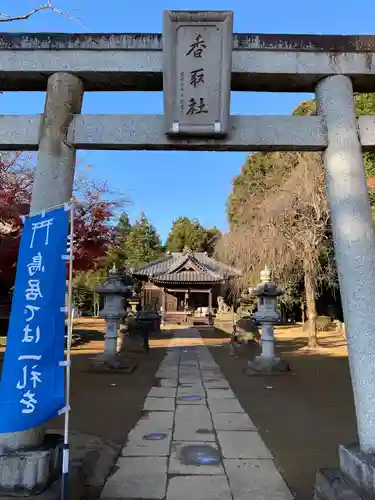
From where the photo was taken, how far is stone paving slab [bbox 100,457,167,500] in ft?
11.2

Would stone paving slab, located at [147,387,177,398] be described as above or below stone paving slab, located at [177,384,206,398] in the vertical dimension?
below

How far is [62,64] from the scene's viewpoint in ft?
12.9

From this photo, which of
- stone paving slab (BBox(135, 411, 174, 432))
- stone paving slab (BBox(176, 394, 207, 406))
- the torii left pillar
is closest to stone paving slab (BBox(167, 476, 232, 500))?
the torii left pillar

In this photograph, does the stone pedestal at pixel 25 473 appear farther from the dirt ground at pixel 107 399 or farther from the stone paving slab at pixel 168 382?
the stone paving slab at pixel 168 382

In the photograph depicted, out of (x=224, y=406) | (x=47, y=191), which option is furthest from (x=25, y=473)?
(x=224, y=406)

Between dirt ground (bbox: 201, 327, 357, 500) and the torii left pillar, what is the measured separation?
2132mm

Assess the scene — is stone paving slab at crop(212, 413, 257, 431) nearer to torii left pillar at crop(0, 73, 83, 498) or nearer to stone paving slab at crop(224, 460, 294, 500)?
stone paving slab at crop(224, 460, 294, 500)

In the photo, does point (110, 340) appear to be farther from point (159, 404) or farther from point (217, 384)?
point (159, 404)

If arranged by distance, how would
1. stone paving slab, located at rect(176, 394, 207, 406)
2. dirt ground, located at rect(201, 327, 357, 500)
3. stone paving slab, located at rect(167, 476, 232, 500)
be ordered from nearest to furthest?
stone paving slab, located at rect(167, 476, 232, 500) < dirt ground, located at rect(201, 327, 357, 500) < stone paving slab, located at rect(176, 394, 207, 406)

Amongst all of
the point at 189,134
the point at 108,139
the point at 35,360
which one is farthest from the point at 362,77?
the point at 35,360

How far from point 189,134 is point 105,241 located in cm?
1186

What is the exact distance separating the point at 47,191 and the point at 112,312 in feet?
26.1

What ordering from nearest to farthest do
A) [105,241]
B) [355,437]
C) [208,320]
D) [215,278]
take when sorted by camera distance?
[355,437] → [105,241] → [208,320] → [215,278]

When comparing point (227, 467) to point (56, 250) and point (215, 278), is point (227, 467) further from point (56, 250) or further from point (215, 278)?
point (215, 278)
